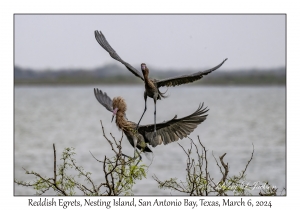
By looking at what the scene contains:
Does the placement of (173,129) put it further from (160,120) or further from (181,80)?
(160,120)

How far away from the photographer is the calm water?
17875mm

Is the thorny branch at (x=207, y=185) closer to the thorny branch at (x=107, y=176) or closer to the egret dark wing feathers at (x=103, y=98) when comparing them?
the thorny branch at (x=107, y=176)

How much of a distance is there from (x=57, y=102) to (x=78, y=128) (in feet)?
49.5

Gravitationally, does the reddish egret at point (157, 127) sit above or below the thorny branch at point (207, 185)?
above

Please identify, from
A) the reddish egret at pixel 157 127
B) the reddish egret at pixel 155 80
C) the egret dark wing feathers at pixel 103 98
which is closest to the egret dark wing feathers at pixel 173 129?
the reddish egret at pixel 157 127

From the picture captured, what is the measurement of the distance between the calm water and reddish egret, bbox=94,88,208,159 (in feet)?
0.54

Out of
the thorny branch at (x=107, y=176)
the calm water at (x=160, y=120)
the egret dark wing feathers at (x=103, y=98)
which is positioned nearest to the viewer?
the thorny branch at (x=107, y=176)

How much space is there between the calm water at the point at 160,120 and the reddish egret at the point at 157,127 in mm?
164

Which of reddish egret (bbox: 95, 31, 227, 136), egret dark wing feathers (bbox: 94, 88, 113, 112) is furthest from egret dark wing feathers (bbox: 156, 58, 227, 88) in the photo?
egret dark wing feathers (bbox: 94, 88, 113, 112)

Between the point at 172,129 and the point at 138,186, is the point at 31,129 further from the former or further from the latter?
the point at 172,129

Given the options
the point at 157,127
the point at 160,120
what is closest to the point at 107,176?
the point at 157,127

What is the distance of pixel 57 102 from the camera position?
47.3 m

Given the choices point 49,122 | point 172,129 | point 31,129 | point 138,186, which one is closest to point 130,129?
point 172,129

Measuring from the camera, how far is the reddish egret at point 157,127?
6.73 m
